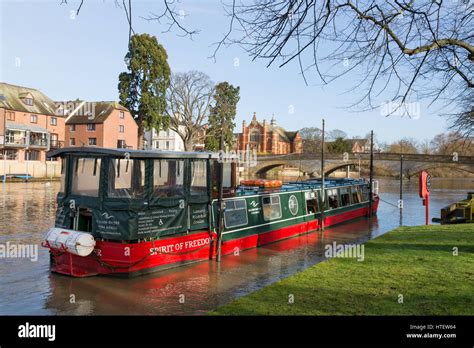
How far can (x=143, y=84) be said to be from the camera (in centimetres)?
5016

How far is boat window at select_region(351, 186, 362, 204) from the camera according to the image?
26.5 meters

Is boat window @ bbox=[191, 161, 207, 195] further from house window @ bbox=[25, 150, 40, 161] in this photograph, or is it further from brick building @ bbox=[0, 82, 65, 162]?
house window @ bbox=[25, 150, 40, 161]

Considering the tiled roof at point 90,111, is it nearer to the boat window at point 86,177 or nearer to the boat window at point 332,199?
the boat window at point 332,199

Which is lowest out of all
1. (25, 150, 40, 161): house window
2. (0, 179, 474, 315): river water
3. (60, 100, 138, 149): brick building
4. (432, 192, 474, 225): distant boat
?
(0, 179, 474, 315): river water

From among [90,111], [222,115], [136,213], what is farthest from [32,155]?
[136,213]

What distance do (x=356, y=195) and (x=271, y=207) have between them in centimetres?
1092

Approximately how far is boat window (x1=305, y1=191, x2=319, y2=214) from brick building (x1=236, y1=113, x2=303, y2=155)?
92.7 metres

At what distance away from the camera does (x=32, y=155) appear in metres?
56.2

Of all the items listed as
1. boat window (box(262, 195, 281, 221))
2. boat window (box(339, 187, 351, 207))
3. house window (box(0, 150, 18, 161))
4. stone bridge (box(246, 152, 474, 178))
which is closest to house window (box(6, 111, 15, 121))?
house window (box(0, 150, 18, 161))

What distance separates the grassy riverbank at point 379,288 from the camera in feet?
23.9

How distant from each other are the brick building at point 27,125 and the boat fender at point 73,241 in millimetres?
43630

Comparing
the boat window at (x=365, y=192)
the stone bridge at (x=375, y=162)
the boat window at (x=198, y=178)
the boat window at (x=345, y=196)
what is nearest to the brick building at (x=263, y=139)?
the stone bridge at (x=375, y=162)
